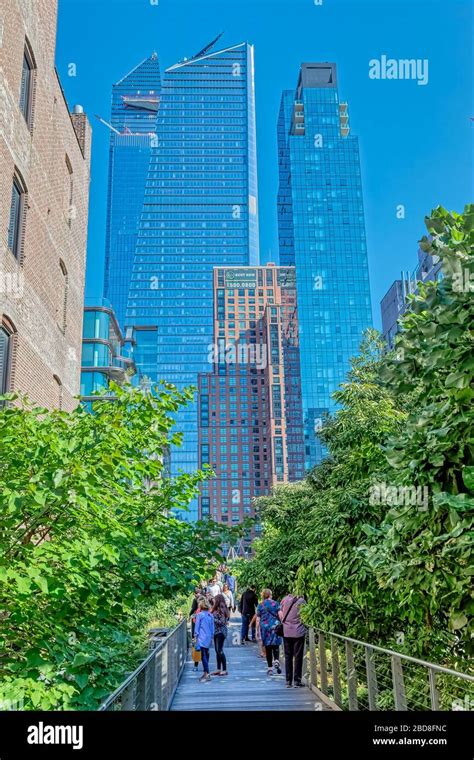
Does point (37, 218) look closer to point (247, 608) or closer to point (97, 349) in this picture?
point (247, 608)

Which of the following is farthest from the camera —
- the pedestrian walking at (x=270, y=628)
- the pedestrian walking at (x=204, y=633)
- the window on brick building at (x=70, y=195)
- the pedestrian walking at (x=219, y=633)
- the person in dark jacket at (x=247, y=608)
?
the person in dark jacket at (x=247, y=608)

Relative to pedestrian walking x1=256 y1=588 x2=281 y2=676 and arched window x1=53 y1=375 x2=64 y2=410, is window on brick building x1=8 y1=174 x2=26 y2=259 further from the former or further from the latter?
pedestrian walking x1=256 y1=588 x2=281 y2=676

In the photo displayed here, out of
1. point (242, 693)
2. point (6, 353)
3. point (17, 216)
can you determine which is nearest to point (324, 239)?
point (17, 216)

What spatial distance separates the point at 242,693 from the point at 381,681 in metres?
3.14

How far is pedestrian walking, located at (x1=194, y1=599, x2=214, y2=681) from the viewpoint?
14.5 meters

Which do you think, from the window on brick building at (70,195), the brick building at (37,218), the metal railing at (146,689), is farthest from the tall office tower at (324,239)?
the metal railing at (146,689)

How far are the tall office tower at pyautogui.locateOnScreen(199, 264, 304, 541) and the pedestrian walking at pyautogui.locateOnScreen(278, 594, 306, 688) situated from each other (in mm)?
155311

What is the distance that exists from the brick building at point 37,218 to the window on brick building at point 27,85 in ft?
0.08

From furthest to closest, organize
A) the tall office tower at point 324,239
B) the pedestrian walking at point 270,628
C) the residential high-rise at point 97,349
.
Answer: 1. the tall office tower at point 324,239
2. the residential high-rise at point 97,349
3. the pedestrian walking at point 270,628

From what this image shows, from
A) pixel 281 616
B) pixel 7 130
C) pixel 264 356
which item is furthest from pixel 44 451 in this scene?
pixel 264 356

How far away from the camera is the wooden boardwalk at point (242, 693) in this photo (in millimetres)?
10814

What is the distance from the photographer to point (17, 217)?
16562 mm
